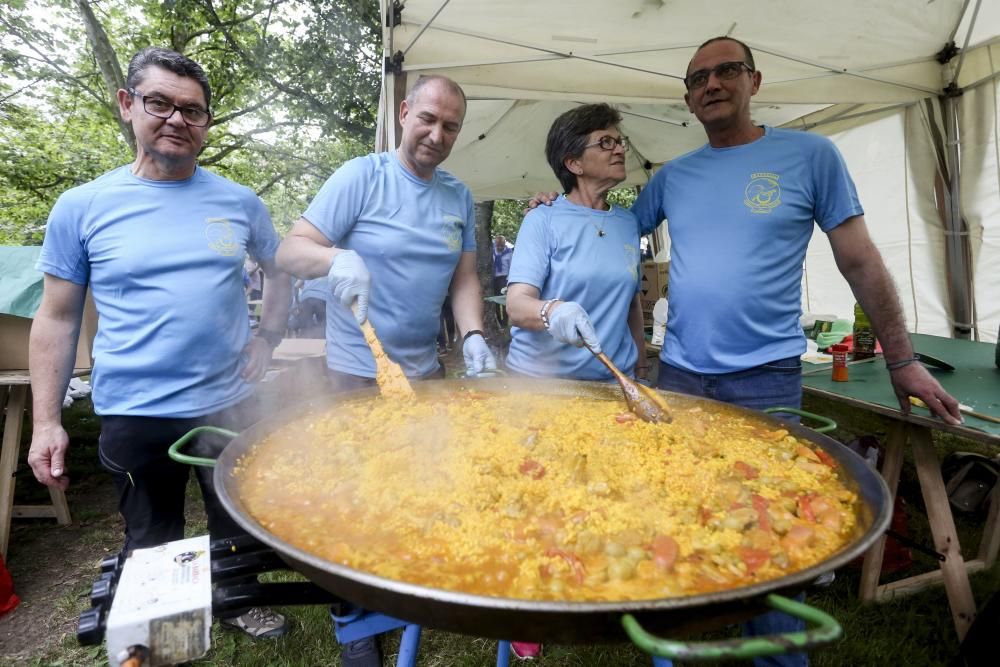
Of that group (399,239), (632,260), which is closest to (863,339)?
(632,260)

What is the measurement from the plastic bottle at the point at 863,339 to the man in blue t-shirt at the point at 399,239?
10.9ft

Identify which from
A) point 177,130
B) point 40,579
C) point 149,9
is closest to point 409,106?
point 177,130

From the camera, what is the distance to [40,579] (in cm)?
354

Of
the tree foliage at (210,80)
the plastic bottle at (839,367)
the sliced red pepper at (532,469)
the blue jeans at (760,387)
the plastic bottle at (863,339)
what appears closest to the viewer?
the sliced red pepper at (532,469)

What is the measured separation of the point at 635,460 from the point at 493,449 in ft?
1.61

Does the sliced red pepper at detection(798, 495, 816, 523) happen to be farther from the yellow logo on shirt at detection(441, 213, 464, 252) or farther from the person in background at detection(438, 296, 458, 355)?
the person in background at detection(438, 296, 458, 355)

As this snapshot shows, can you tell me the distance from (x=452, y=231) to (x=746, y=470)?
1680 mm

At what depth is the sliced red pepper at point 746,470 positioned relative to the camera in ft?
5.65

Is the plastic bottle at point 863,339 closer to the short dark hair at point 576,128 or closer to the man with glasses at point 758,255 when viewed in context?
the man with glasses at point 758,255

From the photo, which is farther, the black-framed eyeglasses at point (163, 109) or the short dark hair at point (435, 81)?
the short dark hair at point (435, 81)

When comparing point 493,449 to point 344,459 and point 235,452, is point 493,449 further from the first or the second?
point 235,452

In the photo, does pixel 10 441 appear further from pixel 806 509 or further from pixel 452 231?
pixel 806 509

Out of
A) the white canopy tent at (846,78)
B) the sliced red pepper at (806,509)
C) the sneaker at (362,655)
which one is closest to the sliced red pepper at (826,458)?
the sliced red pepper at (806,509)

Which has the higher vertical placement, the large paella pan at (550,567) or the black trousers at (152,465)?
the large paella pan at (550,567)
